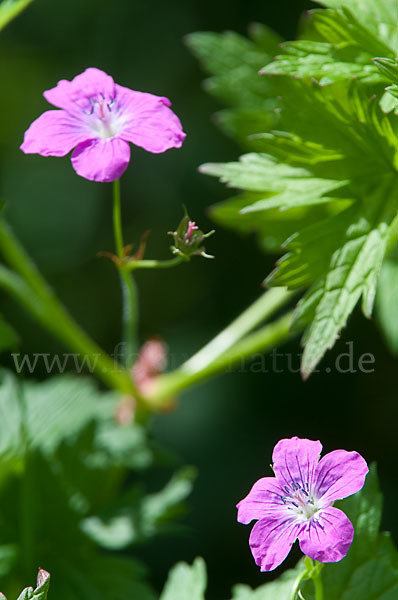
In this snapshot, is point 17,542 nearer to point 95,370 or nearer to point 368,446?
point 95,370

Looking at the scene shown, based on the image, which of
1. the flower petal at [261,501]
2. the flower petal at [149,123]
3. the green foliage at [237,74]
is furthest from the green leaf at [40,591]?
the green foliage at [237,74]

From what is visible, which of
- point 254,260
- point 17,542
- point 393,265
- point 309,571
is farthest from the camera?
point 254,260

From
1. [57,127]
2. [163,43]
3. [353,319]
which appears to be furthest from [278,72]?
[163,43]

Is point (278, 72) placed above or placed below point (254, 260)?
above

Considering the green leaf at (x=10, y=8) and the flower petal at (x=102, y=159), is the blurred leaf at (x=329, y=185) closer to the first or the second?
the flower petal at (x=102, y=159)

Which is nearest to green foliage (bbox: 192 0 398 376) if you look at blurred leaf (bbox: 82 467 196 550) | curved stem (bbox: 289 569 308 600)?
curved stem (bbox: 289 569 308 600)

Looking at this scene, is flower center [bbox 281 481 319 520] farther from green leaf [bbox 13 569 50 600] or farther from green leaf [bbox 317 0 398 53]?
green leaf [bbox 317 0 398 53]
